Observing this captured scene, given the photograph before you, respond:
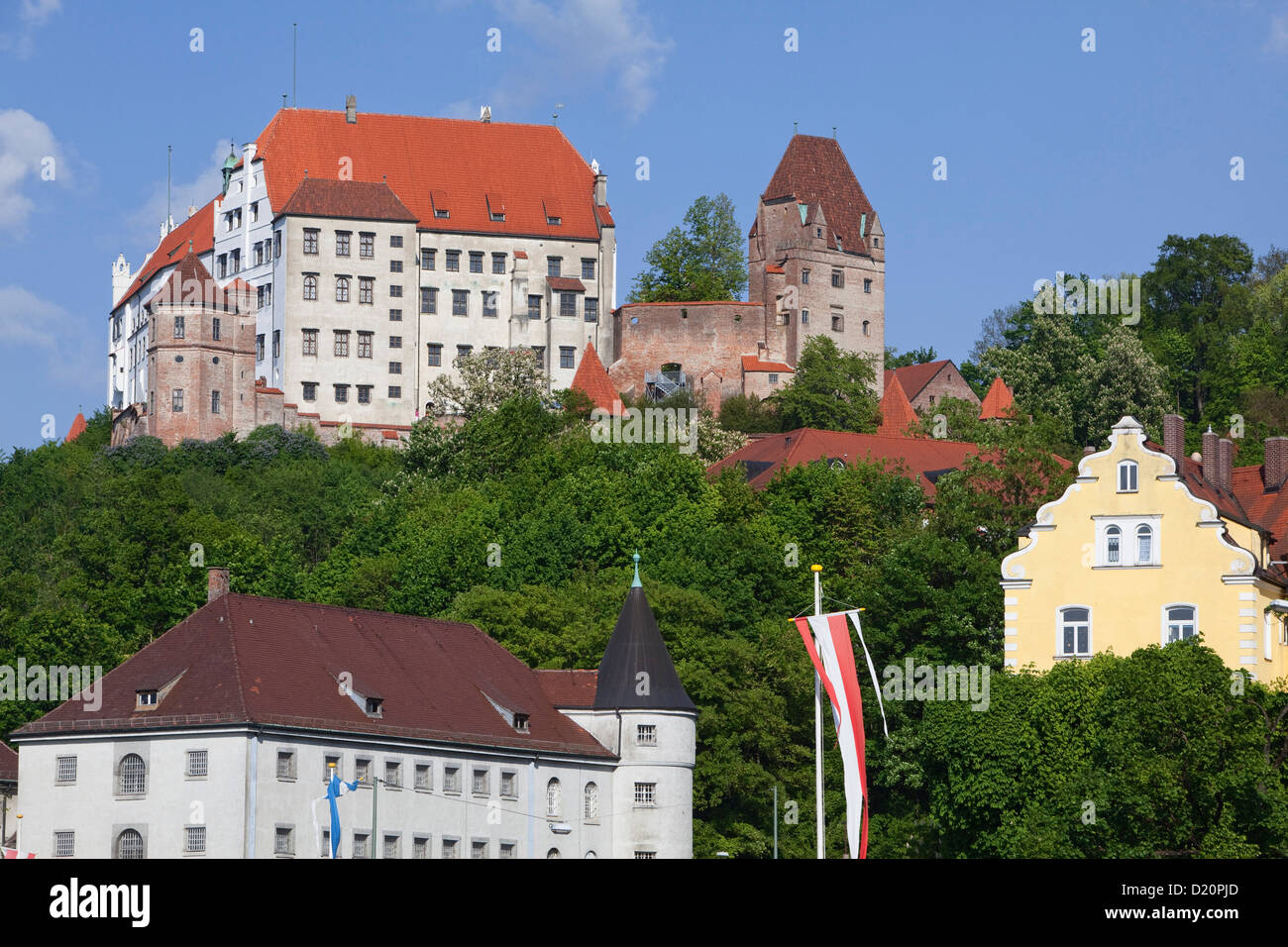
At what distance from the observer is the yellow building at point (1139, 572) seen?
2061 inches

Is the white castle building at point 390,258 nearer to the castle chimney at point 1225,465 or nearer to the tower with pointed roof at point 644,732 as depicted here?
the tower with pointed roof at point 644,732

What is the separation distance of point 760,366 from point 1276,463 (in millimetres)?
58144

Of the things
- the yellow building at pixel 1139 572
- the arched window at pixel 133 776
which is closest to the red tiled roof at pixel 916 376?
the yellow building at pixel 1139 572

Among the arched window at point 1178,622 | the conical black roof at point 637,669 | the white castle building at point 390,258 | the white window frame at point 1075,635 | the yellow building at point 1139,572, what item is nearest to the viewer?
the yellow building at point 1139,572

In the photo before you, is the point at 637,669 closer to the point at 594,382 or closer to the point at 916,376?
the point at 594,382

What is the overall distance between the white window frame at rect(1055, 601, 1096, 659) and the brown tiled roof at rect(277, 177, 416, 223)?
7640 cm

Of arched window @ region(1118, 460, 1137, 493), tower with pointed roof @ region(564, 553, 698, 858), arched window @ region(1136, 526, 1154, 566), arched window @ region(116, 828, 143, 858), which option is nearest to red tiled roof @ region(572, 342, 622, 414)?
tower with pointed roof @ region(564, 553, 698, 858)

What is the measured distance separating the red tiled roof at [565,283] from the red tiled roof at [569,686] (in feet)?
209

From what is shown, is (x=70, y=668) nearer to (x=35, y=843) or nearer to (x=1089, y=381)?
(x=35, y=843)

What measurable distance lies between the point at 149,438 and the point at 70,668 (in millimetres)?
45259

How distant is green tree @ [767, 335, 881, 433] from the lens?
110 m

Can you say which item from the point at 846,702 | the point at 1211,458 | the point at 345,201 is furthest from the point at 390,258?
the point at 846,702

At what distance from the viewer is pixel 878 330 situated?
127062 mm
